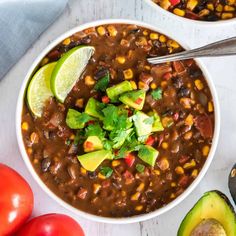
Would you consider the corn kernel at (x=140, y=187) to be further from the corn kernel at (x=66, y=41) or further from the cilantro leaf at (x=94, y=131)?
the corn kernel at (x=66, y=41)

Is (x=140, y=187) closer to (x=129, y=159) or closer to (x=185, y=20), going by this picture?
(x=129, y=159)

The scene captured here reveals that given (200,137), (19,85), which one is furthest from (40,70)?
(200,137)

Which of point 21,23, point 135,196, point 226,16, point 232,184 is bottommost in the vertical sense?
point 232,184

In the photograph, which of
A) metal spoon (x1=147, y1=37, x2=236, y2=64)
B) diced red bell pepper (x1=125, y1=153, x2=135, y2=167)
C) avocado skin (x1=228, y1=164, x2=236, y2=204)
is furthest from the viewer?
avocado skin (x1=228, y1=164, x2=236, y2=204)

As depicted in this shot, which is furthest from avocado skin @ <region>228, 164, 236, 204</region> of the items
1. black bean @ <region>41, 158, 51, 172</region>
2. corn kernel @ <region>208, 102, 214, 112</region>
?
black bean @ <region>41, 158, 51, 172</region>

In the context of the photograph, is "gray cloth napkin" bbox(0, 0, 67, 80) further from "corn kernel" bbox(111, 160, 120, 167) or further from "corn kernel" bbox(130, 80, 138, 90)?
"corn kernel" bbox(111, 160, 120, 167)

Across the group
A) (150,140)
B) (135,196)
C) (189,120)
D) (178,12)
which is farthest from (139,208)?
(178,12)

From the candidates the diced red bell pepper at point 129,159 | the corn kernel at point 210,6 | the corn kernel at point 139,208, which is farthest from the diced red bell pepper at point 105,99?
the corn kernel at point 210,6
